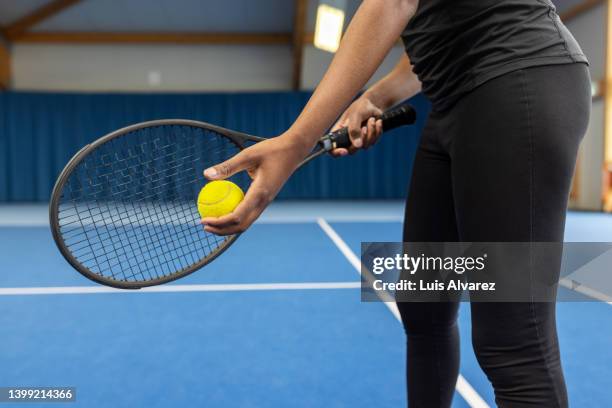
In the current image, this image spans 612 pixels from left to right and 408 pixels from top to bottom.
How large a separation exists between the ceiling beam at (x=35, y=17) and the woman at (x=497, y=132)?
9.20m

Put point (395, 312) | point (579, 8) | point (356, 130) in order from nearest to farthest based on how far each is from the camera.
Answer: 1. point (356, 130)
2. point (395, 312)
3. point (579, 8)

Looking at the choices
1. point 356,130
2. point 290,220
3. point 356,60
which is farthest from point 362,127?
point 290,220

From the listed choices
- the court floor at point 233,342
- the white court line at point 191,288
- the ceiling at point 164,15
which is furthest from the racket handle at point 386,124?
the ceiling at point 164,15

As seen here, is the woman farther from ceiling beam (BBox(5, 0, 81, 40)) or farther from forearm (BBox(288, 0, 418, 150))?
ceiling beam (BBox(5, 0, 81, 40))

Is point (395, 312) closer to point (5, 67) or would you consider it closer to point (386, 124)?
point (386, 124)

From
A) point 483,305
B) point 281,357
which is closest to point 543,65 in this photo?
point 483,305

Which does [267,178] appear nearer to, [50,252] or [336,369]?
[336,369]

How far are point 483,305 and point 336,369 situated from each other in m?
1.00

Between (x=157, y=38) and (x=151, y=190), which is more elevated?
(x=157, y=38)

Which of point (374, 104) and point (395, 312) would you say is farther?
point (395, 312)

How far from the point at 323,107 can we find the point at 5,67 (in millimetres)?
10493

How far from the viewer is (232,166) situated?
0.60 metres

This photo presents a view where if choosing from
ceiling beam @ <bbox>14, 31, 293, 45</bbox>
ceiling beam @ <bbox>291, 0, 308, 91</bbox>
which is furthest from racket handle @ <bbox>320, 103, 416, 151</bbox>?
ceiling beam @ <bbox>14, 31, 293, 45</bbox>

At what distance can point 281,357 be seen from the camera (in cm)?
170
